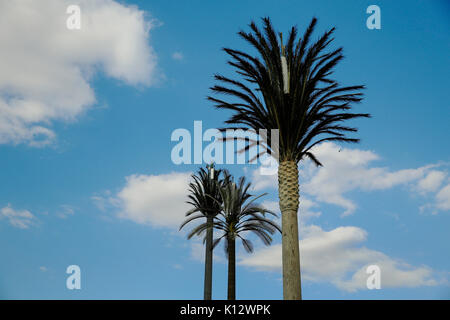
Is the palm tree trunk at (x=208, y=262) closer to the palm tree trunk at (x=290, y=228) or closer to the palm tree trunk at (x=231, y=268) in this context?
the palm tree trunk at (x=231, y=268)

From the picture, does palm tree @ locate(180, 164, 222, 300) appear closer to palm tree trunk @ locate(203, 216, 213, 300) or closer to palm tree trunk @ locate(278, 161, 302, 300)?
palm tree trunk @ locate(203, 216, 213, 300)

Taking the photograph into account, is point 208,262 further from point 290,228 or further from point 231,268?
point 290,228

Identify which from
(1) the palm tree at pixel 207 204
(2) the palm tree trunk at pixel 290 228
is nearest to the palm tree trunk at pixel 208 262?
(1) the palm tree at pixel 207 204

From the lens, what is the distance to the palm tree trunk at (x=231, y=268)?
67.2 feet

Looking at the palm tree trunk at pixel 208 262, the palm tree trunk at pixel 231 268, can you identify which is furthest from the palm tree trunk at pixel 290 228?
the palm tree trunk at pixel 208 262

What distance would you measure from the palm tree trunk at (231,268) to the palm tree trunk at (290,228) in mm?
9491

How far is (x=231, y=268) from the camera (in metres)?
20.9

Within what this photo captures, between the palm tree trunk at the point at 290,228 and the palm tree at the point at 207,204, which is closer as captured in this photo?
the palm tree trunk at the point at 290,228

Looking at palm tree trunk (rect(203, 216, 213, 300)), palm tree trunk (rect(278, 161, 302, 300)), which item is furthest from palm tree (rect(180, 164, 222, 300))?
palm tree trunk (rect(278, 161, 302, 300))

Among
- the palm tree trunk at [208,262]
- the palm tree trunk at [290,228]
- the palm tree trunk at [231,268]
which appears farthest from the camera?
the palm tree trunk at [208,262]

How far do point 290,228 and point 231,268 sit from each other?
9.91 m

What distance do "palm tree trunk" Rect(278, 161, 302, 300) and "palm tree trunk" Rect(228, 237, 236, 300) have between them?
949 centimetres

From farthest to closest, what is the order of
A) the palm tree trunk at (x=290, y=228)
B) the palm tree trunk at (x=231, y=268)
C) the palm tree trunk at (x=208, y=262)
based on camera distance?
the palm tree trunk at (x=208, y=262) < the palm tree trunk at (x=231, y=268) < the palm tree trunk at (x=290, y=228)
